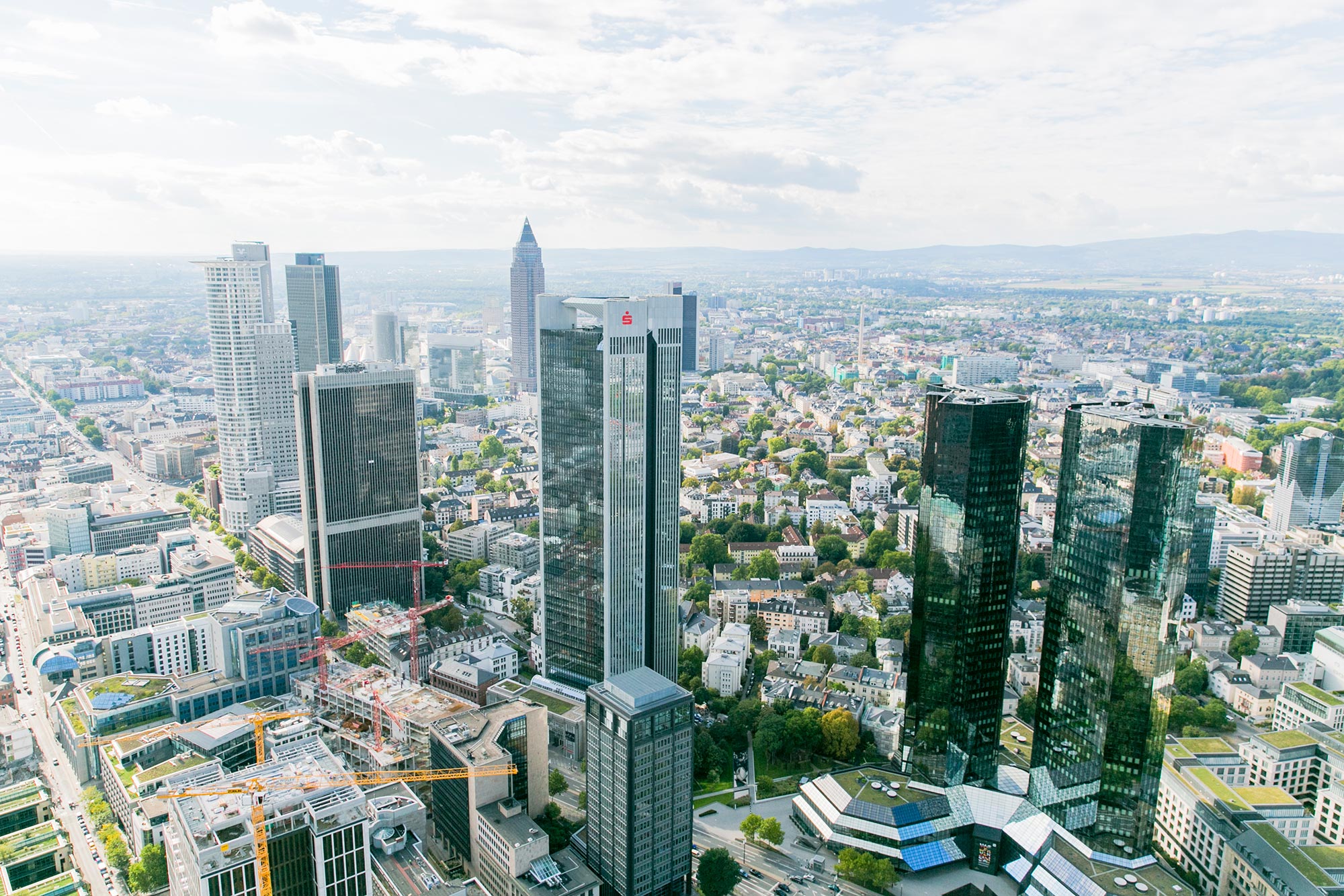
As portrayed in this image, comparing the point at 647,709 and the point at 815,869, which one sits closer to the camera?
the point at 647,709

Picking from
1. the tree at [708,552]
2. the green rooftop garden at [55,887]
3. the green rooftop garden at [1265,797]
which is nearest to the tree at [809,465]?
the tree at [708,552]

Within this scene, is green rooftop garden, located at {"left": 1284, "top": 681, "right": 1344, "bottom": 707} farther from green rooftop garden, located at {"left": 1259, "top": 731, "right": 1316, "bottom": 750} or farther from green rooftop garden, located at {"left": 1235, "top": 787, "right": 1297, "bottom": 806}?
green rooftop garden, located at {"left": 1235, "top": 787, "right": 1297, "bottom": 806}

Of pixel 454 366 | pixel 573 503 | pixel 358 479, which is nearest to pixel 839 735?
pixel 573 503

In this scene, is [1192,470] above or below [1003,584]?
above

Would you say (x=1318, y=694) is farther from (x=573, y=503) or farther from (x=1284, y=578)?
(x=573, y=503)

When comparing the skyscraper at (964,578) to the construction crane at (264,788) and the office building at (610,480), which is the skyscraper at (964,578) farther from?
the construction crane at (264,788)

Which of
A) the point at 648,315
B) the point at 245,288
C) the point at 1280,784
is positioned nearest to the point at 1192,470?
the point at 1280,784

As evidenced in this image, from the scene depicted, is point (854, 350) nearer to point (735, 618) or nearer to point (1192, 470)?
point (735, 618)

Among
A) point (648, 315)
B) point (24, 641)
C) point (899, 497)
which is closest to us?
point (648, 315)

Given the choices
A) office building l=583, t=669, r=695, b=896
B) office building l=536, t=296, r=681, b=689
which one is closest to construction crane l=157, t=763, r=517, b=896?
office building l=583, t=669, r=695, b=896
